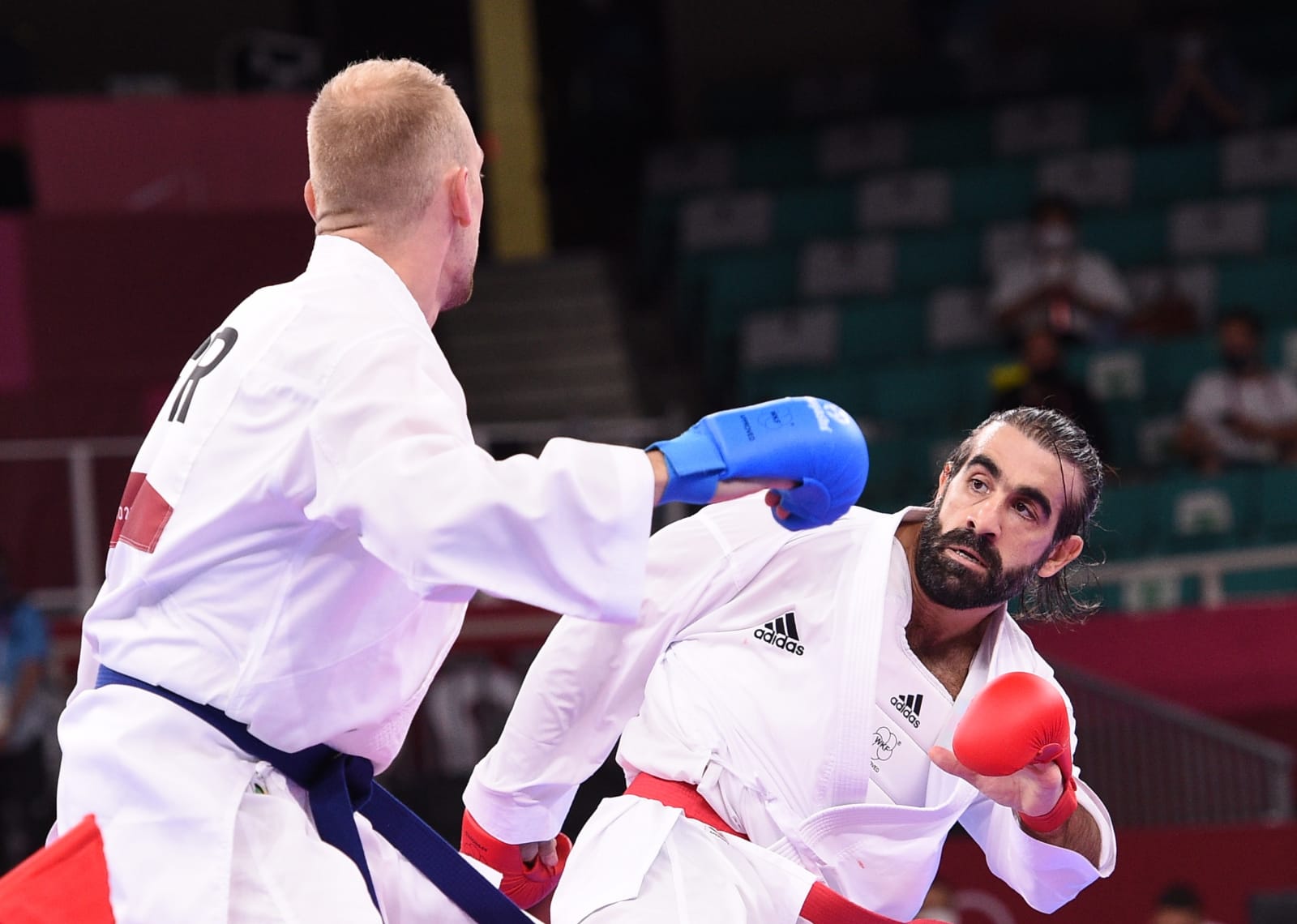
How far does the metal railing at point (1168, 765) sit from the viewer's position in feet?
21.8

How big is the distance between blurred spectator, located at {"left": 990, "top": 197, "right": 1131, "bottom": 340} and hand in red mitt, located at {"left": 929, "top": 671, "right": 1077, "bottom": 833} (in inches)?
248

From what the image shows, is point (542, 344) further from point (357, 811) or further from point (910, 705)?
point (357, 811)

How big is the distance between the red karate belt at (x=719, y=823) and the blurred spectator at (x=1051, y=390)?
197 inches

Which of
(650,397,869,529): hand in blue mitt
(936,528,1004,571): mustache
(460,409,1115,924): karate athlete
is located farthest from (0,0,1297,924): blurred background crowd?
(650,397,869,529): hand in blue mitt

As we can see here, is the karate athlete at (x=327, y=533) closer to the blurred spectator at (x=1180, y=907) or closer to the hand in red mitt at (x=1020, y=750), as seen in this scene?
the hand in red mitt at (x=1020, y=750)

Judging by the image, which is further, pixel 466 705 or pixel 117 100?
pixel 117 100

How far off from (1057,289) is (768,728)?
21.1ft

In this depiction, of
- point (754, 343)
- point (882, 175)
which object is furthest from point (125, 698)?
point (882, 175)

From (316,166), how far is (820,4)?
1116 cm

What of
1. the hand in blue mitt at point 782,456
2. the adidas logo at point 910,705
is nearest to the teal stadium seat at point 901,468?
the adidas logo at point 910,705

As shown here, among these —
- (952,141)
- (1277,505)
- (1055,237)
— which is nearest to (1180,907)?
(1277,505)

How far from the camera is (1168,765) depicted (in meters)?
6.68

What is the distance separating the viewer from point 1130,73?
1188cm

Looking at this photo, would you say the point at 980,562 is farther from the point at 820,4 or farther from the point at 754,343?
the point at 820,4
